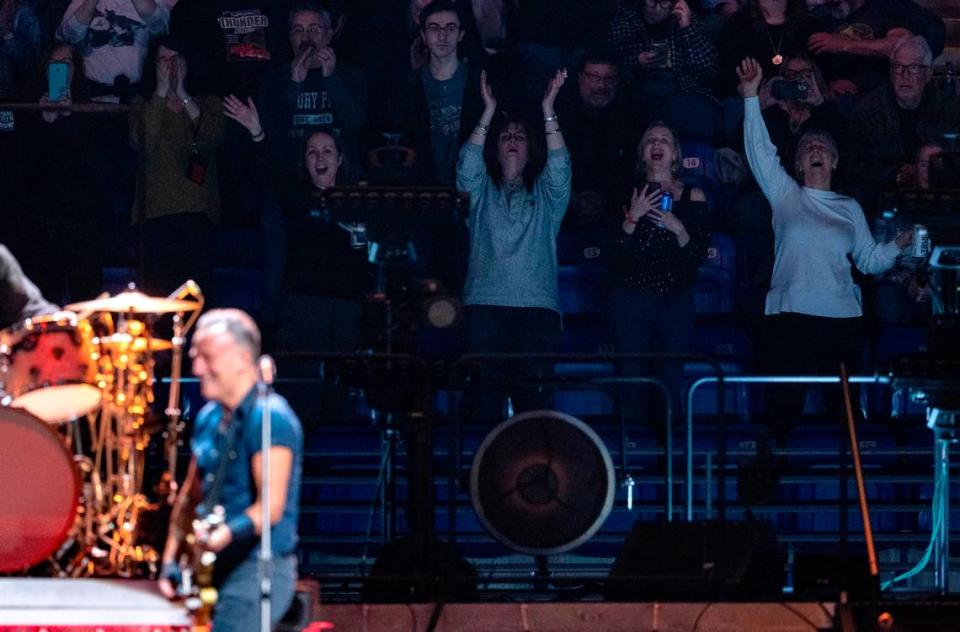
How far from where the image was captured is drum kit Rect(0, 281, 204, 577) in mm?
6707

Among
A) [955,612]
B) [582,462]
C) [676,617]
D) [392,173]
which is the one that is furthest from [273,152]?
[955,612]

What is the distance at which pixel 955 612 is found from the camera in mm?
7215

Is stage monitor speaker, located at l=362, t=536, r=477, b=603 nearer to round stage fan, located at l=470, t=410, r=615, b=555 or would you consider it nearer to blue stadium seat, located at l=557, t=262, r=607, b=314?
round stage fan, located at l=470, t=410, r=615, b=555

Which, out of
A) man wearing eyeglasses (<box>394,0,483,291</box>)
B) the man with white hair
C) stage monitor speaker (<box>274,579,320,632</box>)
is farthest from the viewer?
man wearing eyeglasses (<box>394,0,483,291</box>)

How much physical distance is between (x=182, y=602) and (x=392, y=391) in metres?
1.72

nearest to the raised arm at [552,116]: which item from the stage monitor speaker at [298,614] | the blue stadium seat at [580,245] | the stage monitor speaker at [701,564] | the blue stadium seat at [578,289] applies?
the blue stadium seat at [580,245]

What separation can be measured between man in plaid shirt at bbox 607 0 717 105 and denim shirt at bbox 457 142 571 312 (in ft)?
2.74

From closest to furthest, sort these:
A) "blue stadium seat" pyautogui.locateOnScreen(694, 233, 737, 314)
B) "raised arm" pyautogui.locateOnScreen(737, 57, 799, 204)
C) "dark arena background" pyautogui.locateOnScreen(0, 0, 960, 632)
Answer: "dark arena background" pyautogui.locateOnScreen(0, 0, 960, 632) → "raised arm" pyautogui.locateOnScreen(737, 57, 799, 204) → "blue stadium seat" pyautogui.locateOnScreen(694, 233, 737, 314)

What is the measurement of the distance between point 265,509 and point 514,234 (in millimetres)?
3670

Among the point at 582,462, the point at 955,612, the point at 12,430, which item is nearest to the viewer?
the point at 12,430

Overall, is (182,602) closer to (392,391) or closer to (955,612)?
(392,391)

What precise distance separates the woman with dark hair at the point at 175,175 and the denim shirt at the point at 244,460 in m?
3.48

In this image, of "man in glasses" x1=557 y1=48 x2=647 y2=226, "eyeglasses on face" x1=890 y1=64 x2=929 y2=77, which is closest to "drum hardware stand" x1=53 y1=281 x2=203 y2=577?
"man in glasses" x1=557 y1=48 x2=647 y2=226

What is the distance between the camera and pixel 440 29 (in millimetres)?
9133
